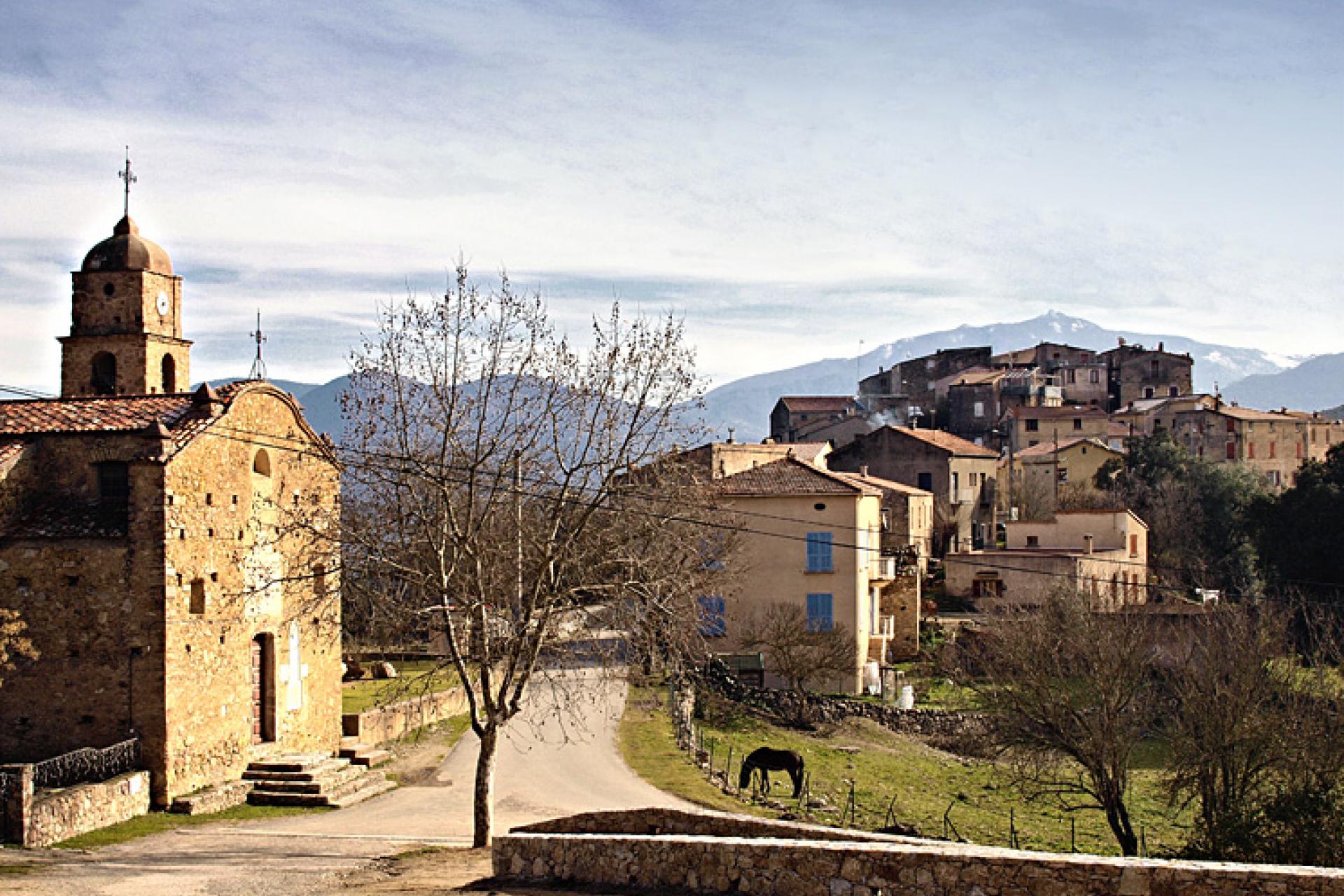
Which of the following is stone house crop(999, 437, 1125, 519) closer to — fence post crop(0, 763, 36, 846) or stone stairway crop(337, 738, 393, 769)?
stone stairway crop(337, 738, 393, 769)

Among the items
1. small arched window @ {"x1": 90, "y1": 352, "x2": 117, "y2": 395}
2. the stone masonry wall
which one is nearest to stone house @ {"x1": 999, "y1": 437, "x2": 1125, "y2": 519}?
the stone masonry wall

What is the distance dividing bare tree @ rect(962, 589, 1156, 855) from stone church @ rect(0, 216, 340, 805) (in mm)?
13562

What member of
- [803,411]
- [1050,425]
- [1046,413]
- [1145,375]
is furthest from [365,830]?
[1145,375]

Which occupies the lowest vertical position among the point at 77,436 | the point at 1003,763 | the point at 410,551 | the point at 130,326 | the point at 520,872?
the point at 1003,763

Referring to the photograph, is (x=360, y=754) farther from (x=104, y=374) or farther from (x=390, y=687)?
(x=104, y=374)

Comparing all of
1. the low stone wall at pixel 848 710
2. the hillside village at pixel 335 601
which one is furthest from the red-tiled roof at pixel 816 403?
the hillside village at pixel 335 601

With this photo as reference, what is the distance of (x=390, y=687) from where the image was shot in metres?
34.0

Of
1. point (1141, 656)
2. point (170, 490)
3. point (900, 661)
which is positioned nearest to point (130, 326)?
point (170, 490)

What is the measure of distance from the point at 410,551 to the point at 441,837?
4574 mm

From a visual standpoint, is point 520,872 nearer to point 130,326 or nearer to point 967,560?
point 130,326

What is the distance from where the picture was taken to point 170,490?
22172 mm

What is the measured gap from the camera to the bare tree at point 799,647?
35.3 meters

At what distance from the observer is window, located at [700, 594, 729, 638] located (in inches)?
1334

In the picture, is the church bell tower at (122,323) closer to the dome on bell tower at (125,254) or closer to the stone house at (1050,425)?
the dome on bell tower at (125,254)
